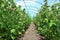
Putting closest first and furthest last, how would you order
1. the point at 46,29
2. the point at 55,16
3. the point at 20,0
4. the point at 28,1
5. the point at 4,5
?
the point at 4,5
the point at 55,16
the point at 46,29
the point at 20,0
the point at 28,1

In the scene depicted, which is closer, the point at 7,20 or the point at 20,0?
the point at 7,20

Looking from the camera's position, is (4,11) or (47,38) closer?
(4,11)

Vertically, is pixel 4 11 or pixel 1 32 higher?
pixel 4 11

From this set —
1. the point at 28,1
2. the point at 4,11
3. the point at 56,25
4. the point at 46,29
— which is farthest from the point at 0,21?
the point at 28,1

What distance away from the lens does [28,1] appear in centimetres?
1479

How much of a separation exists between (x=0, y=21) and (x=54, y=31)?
1729 mm

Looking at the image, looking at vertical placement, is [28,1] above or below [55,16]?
above

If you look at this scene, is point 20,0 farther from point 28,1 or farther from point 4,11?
point 4,11

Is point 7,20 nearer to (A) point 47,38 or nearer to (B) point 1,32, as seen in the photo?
(B) point 1,32

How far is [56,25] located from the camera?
17.9 feet

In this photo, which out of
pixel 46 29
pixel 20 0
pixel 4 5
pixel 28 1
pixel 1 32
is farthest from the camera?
pixel 28 1

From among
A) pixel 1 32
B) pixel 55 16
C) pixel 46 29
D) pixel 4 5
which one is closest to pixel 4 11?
pixel 4 5

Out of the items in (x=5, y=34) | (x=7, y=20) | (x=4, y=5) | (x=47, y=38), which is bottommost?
(x=47, y=38)

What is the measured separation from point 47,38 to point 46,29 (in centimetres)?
45
